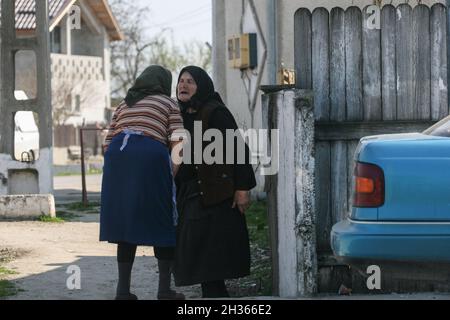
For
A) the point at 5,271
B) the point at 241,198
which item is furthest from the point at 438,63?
the point at 5,271

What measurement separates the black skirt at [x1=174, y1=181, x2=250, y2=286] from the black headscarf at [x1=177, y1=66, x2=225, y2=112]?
1.94 ft

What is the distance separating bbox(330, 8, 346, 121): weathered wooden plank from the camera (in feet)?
27.8

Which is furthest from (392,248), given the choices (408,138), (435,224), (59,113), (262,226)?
(59,113)

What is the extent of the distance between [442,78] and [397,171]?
1931 millimetres

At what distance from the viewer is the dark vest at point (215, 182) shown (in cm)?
850

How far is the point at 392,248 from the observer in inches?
267

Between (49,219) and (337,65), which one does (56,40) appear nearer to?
(49,219)

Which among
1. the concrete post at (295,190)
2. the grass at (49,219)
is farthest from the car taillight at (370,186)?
the grass at (49,219)

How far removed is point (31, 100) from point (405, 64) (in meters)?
8.56

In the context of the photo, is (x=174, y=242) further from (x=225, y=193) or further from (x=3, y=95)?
(x=3, y=95)

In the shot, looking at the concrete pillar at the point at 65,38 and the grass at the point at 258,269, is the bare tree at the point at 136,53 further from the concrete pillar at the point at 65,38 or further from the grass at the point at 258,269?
the grass at the point at 258,269

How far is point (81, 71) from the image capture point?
166 ft

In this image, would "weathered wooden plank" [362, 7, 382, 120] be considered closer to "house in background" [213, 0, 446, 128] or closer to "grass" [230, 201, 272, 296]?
"grass" [230, 201, 272, 296]

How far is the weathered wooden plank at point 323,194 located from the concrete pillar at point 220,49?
37.9 feet
